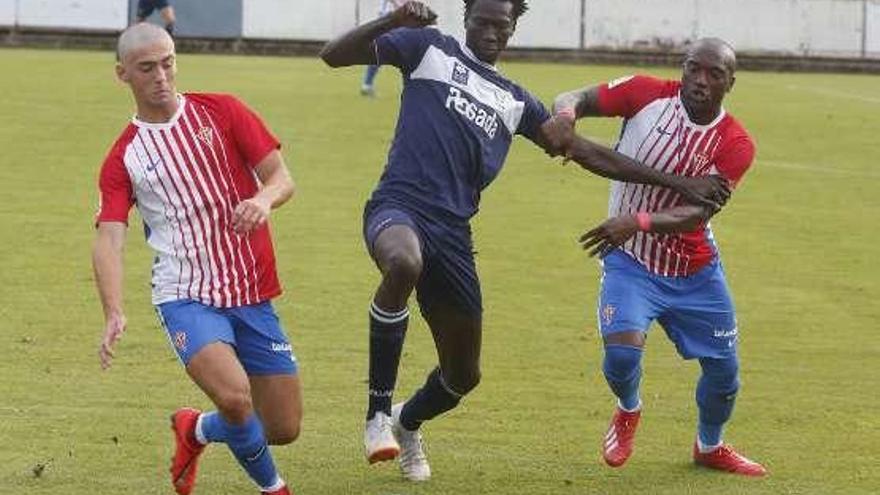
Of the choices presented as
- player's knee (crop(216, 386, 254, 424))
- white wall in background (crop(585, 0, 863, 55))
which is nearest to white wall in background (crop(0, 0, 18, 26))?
white wall in background (crop(585, 0, 863, 55))

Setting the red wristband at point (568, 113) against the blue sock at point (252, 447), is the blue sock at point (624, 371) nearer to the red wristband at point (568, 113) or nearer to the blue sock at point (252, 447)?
the red wristband at point (568, 113)

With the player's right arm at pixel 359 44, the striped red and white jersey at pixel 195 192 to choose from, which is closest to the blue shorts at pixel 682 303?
the player's right arm at pixel 359 44

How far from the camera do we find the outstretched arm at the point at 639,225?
32.0ft

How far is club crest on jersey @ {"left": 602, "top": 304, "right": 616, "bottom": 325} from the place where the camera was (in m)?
10.2

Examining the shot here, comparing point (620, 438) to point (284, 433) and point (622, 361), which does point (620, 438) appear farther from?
point (284, 433)

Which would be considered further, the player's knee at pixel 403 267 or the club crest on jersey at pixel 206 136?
the player's knee at pixel 403 267

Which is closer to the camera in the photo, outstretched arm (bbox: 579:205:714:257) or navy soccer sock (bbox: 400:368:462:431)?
outstretched arm (bbox: 579:205:714:257)

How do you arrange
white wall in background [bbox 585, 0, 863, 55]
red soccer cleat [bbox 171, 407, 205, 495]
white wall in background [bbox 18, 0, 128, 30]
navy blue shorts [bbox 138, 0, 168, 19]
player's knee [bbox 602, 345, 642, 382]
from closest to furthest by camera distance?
red soccer cleat [bbox 171, 407, 205, 495]
player's knee [bbox 602, 345, 642, 382]
navy blue shorts [bbox 138, 0, 168, 19]
white wall in background [bbox 18, 0, 128, 30]
white wall in background [bbox 585, 0, 863, 55]

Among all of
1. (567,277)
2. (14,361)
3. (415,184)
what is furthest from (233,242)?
(567,277)

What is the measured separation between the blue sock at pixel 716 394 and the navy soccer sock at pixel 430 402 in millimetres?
1399

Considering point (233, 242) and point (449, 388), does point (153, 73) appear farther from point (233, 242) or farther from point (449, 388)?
point (449, 388)

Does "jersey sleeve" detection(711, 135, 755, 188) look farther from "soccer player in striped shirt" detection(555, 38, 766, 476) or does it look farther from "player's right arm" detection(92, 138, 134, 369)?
"player's right arm" detection(92, 138, 134, 369)

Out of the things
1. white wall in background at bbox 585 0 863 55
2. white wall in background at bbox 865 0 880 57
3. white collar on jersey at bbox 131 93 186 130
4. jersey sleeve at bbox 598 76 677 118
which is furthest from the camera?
white wall in background at bbox 865 0 880 57

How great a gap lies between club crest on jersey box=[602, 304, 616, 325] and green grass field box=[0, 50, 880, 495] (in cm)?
81
